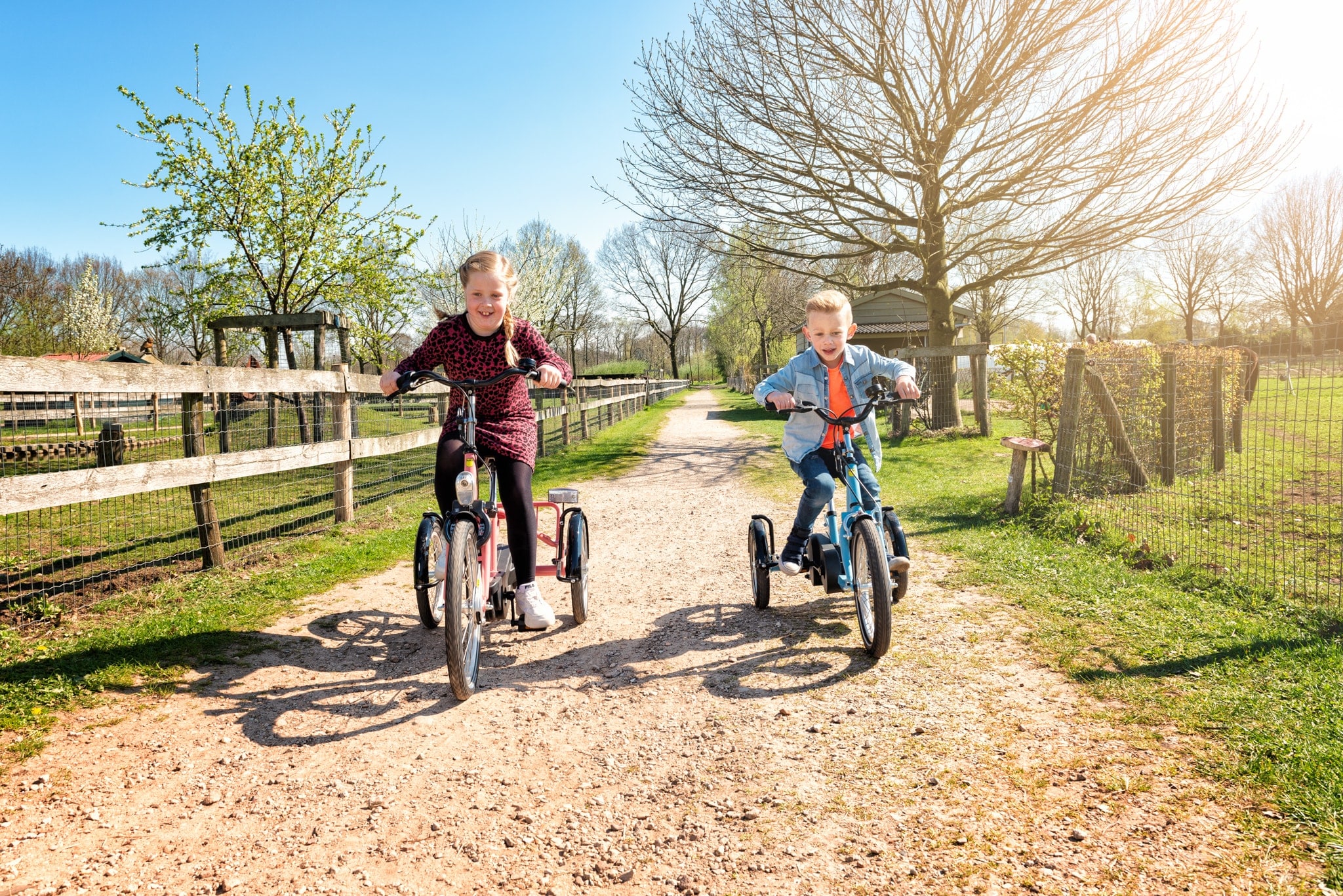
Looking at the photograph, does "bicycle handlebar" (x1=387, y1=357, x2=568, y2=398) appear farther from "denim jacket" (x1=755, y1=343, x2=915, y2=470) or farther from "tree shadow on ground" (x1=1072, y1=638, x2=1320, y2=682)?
"tree shadow on ground" (x1=1072, y1=638, x2=1320, y2=682)

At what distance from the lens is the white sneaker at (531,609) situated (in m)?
3.58

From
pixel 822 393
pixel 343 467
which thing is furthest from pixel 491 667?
pixel 343 467

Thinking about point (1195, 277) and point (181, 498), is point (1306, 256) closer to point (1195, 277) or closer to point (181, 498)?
point (1195, 277)

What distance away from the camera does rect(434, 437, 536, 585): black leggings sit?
Answer: 348 cm

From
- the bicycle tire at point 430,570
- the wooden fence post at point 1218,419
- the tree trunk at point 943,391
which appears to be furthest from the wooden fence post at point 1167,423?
the bicycle tire at point 430,570

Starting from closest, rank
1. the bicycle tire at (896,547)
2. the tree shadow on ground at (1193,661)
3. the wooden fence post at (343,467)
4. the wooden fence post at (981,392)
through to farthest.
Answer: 1. the tree shadow on ground at (1193,661)
2. the bicycle tire at (896,547)
3. the wooden fence post at (343,467)
4. the wooden fence post at (981,392)

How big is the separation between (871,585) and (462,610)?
2.01 m

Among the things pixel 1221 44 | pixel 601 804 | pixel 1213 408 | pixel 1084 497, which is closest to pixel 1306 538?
pixel 1084 497

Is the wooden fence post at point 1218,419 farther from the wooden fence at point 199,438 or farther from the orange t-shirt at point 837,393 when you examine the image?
the wooden fence at point 199,438

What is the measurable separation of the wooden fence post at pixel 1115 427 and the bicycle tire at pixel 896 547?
458cm

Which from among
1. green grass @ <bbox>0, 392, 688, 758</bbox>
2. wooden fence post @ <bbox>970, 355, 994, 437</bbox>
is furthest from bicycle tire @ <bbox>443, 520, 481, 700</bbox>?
wooden fence post @ <bbox>970, 355, 994, 437</bbox>

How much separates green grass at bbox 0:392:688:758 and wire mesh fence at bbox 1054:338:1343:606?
235 inches

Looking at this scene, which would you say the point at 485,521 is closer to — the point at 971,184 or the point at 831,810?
the point at 831,810

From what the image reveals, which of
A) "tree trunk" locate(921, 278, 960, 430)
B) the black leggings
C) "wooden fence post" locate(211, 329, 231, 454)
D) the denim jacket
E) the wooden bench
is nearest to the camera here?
the black leggings
